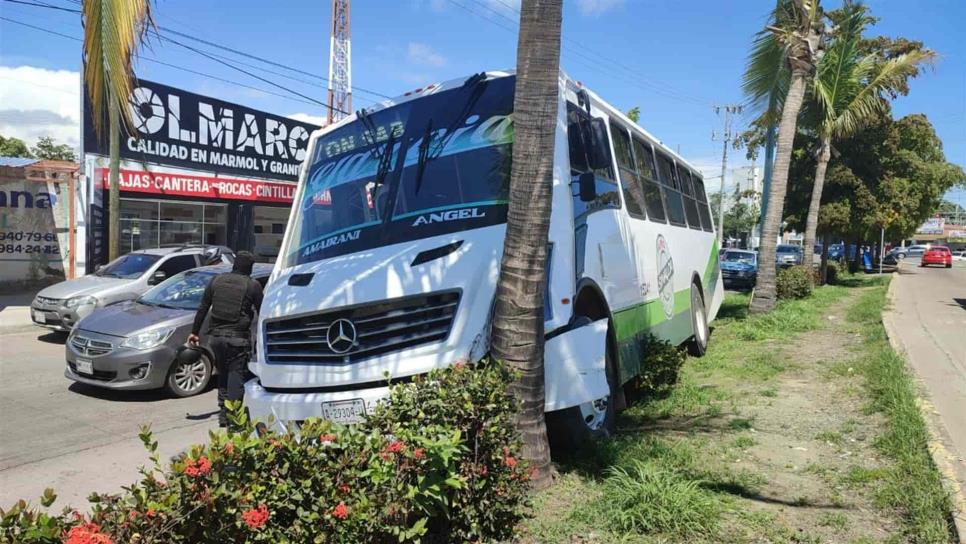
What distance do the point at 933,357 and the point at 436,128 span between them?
917 centimetres

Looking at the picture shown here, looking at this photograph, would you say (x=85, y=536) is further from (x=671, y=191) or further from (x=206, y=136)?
(x=206, y=136)

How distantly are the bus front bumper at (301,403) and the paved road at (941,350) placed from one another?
406 centimetres

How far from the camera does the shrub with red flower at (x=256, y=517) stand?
2.44 metres

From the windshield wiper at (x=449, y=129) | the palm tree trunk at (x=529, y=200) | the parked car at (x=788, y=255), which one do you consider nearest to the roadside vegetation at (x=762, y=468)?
the palm tree trunk at (x=529, y=200)

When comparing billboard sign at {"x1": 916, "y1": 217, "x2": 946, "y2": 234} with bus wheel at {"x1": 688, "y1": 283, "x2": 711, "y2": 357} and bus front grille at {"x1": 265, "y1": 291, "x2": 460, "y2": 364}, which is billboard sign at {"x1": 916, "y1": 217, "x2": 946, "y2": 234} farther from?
bus front grille at {"x1": 265, "y1": 291, "x2": 460, "y2": 364}

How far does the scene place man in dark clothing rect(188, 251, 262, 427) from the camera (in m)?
6.42

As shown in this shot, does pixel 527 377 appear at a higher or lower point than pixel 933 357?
higher

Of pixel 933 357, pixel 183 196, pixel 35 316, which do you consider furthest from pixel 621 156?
pixel 183 196

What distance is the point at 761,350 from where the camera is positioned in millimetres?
10445

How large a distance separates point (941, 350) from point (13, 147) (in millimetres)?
48919

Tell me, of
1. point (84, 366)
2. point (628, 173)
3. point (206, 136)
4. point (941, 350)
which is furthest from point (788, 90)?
point (206, 136)

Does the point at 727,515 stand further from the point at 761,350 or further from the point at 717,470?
the point at 761,350

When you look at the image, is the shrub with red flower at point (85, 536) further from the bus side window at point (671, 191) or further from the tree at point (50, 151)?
the tree at point (50, 151)

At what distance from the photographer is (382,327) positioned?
4.48m
